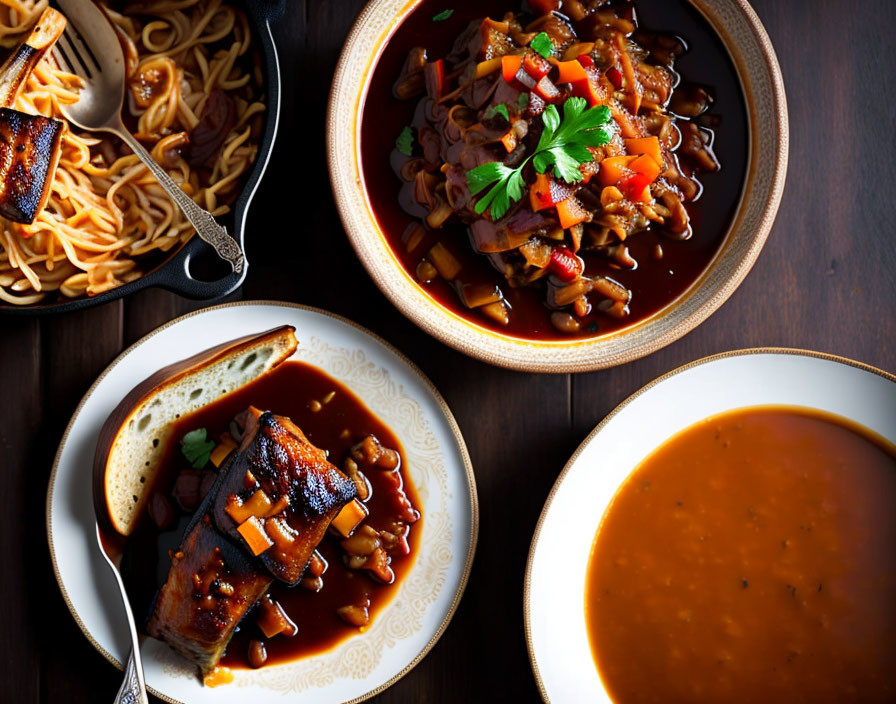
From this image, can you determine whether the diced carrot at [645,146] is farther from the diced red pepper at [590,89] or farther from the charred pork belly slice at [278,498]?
the charred pork belly slice at [278,498]

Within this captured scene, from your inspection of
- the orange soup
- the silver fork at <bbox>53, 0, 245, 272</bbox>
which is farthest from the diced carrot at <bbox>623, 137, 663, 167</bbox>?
the silver fork at <bbox>53, 0, 245, 272</bbox>

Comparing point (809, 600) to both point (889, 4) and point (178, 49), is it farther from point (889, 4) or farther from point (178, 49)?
point (178, 49)

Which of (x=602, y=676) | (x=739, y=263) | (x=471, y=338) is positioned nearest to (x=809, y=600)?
(x=602, y=676)

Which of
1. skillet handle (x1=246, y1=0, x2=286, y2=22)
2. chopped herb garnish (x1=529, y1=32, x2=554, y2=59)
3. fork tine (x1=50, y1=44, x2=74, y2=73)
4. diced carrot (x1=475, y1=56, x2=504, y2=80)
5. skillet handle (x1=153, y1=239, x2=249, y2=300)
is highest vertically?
skillet handle (x1=246, y1=0, x2=286, y2=22)

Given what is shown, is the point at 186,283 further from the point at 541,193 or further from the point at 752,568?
the point at 752,568

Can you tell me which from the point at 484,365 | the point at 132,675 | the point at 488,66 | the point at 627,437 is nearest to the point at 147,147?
the point at 488,66

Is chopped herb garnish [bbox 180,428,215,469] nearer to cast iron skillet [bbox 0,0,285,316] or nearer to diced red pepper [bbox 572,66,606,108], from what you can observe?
cast iron skillet [bbox 0,0,285,316]
